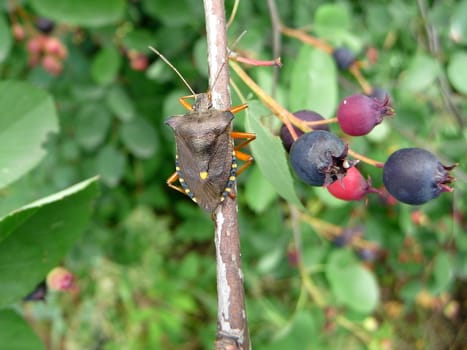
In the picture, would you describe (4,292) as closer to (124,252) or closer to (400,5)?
(124,252)

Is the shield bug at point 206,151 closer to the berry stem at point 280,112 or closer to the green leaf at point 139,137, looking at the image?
the berry stem at point 280,112

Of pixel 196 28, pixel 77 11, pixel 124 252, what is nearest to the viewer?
pixel 77 11

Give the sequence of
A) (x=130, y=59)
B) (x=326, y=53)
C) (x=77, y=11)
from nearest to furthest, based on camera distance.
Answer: (x=326, y=53) < (x=77, y=11) < (x=130, y=59)

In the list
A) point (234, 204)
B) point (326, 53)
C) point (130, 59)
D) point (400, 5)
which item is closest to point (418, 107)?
point (400, 5)

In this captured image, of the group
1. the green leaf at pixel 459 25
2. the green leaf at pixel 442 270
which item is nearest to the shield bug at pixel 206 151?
the green leaf at pixel 459 25

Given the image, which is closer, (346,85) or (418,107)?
(346,85)

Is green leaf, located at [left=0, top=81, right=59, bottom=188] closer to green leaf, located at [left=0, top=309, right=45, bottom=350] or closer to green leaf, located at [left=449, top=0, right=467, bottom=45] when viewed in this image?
green leaf, located at [left=0, top=309, right=45, bottom=350]

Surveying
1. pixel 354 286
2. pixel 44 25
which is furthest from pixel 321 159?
pixel 44 25
